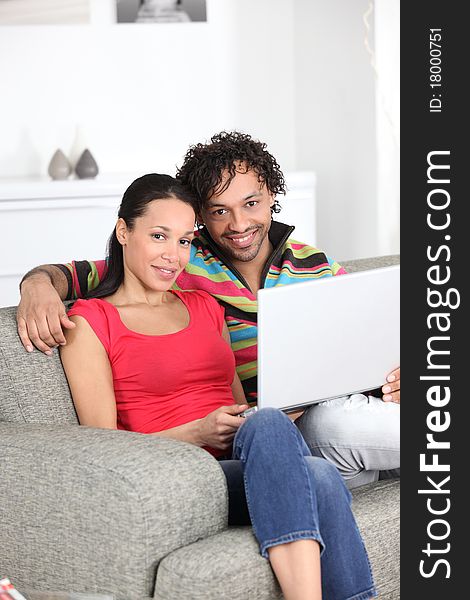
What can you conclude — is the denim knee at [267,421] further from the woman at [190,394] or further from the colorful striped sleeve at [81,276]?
the colorful striped sleeve at [81,276]

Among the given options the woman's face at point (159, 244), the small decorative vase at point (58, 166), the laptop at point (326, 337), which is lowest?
the laptop at point (326, 337)

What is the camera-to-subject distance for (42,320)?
2.11 meters

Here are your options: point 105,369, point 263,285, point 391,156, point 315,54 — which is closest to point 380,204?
point 391,156

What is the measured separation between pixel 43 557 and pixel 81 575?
101mm

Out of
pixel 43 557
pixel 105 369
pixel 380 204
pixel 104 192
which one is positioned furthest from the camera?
pixel 380 204

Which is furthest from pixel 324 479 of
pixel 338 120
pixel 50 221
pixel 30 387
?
pixel 338 120

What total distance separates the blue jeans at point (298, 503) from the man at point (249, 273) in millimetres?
311

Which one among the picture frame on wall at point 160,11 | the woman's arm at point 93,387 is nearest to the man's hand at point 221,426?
the woman's arm at point 93,387

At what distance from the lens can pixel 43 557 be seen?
187 centimetres

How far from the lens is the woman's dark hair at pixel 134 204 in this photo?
228cm

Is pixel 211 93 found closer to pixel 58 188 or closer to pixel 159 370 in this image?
pixel 58 188

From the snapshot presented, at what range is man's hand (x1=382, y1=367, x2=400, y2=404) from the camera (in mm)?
2207

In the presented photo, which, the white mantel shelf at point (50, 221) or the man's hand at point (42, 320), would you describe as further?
the white mantel shelf at point (50, 221)

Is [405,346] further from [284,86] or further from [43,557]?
[284,86]
